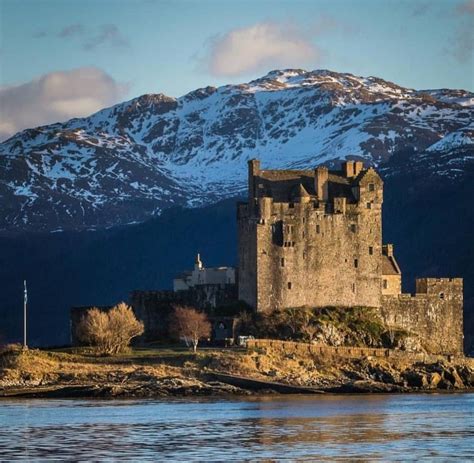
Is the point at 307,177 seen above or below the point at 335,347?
above

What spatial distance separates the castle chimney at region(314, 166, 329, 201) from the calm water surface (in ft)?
85.8

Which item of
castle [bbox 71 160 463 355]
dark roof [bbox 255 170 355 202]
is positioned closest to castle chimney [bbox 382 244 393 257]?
castle [bbox 71 160 463 355]

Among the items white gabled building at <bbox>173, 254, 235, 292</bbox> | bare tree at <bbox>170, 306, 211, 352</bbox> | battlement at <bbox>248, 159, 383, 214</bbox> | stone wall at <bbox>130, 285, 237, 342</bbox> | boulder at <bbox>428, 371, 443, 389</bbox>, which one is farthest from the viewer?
white gabled building at <bbox>173, 254, 235, 292</bbox>

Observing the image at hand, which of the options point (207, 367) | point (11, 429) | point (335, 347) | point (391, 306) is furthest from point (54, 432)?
point (391, 306)

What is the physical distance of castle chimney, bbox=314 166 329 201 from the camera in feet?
550

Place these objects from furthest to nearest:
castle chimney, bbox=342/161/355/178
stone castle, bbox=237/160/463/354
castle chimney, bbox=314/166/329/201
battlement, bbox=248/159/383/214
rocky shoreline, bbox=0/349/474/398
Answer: castle chimney, bbox=342/161/355/178, castle chimney, bbox=314/166/329/201, battlement, bbox=248/159/383/214, stone castle, bbox=237/160/463/354, rocky shoreline, bbox=0/349/474/398

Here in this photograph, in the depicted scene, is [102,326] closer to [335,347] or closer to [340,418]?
[335,347]

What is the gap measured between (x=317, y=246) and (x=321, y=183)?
5491 millimetres

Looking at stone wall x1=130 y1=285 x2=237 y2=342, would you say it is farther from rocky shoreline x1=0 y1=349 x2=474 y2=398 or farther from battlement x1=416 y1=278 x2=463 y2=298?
battlement x1=416 y1=278 x2=463 y2=298

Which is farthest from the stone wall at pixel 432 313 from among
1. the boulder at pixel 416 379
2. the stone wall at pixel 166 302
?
the stone wall at pixel 166 302

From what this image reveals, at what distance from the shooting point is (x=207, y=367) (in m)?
152

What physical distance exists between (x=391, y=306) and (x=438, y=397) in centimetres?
2233

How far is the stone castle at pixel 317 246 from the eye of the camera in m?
165

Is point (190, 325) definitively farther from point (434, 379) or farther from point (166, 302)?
point (434, 379)
